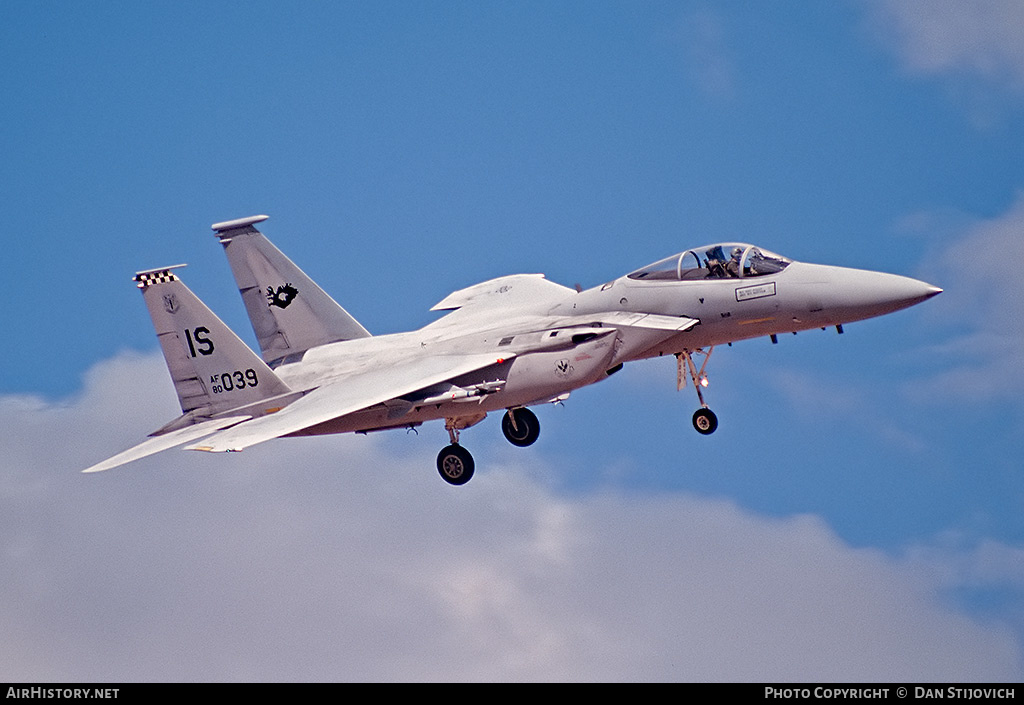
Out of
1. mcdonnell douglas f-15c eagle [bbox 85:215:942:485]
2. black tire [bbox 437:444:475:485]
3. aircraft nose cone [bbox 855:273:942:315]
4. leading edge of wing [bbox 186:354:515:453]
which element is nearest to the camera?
leading edge of wing [bbox 186:354:515:453]

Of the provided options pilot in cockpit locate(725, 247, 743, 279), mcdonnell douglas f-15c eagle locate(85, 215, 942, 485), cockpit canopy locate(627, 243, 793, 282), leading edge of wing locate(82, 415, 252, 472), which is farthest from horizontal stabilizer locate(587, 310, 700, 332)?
leading edge of wing locate(82, 415, 252, 472)

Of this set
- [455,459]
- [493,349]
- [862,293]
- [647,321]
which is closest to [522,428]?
[455,459]

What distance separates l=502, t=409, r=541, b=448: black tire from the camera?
26750 millimetres

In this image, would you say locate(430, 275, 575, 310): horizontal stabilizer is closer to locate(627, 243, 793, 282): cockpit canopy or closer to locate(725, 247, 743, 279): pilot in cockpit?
locate(627, 243, 793, 282): cockpit canopy

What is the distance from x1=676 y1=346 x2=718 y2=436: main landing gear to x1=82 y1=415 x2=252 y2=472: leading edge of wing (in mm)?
7186

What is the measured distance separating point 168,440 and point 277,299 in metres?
4.25

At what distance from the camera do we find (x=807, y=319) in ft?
79.9

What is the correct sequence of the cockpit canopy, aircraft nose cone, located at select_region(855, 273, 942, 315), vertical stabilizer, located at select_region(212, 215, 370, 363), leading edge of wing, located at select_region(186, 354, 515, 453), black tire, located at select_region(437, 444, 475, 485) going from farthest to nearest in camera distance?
vertical stabilizer, located at select_region(212, 215, 370, 363) → black tire, located at select_region(437, 444, 475, 485) → the cockpit canopy → aircraft nose cone, located at select_region(855, 273, 942, 315) → leading edge of wing, located at select_region(186, 354, 515, 453)

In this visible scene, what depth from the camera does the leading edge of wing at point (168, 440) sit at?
80.3 ft

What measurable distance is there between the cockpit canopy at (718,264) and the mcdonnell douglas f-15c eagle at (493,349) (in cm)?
2

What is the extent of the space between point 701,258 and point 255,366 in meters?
7.70
